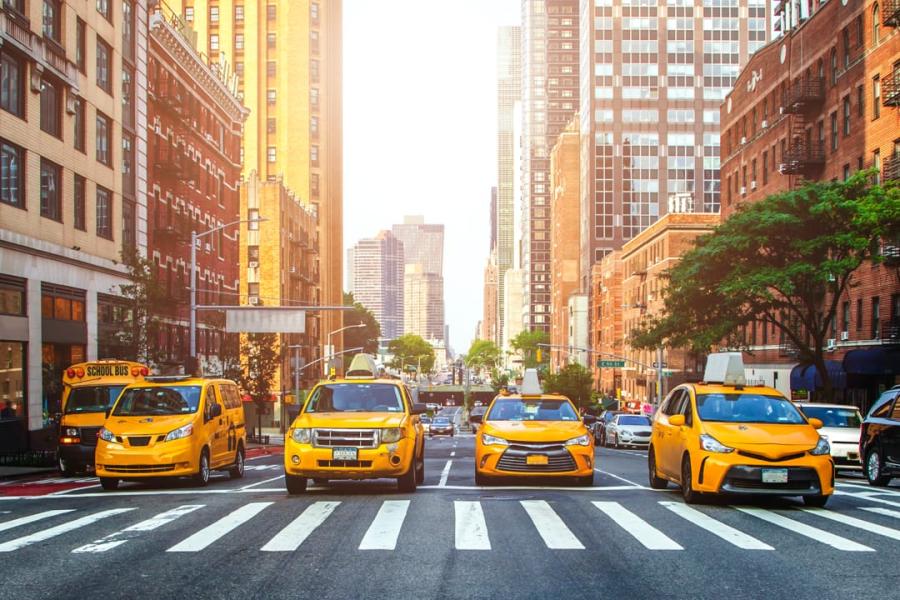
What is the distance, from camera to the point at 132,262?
36.3 meters

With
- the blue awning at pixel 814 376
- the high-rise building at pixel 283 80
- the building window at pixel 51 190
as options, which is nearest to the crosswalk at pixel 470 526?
the building window at pixel 51 190

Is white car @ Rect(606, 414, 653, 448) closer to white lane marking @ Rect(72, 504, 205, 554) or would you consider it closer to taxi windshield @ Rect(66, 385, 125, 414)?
taxi windshield @ Rect(66, 385, 125, 414)

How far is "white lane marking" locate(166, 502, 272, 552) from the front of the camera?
10727 millimetres

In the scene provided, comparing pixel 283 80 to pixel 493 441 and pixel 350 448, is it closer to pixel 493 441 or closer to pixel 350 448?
pixel 493 441

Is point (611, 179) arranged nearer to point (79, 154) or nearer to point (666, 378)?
point (666, 378)

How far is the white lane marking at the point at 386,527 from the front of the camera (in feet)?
35.3

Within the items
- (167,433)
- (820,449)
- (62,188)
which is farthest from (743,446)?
(62,188)

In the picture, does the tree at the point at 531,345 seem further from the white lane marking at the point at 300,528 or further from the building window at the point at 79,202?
the white lane marking at the point at 300,528

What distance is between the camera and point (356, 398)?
17516 millimetres

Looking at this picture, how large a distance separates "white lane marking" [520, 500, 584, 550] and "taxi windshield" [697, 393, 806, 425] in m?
2.91

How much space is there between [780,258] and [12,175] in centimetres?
2837

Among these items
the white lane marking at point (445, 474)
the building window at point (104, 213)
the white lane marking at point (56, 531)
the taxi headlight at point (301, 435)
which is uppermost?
the building window at point (104, 213)

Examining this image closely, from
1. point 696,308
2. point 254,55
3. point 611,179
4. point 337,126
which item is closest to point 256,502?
point 696,308

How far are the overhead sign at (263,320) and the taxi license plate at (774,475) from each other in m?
32.4
